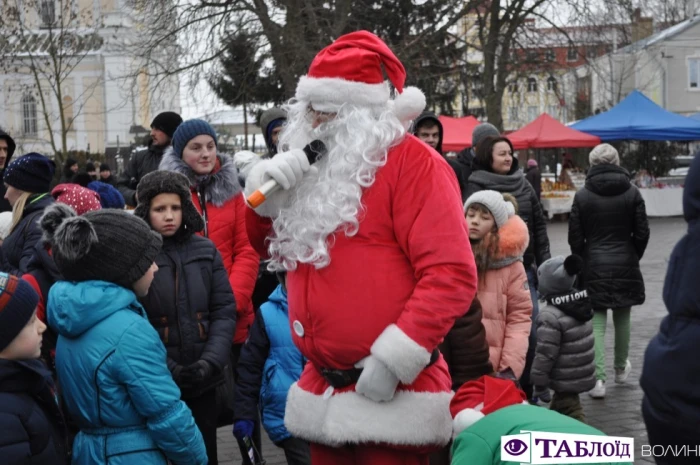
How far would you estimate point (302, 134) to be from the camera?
337 cm

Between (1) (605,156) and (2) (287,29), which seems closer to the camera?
(1) (605,156)

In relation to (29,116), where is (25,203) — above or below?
below

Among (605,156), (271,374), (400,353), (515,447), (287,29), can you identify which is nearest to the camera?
(515,447)

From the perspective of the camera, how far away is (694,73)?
2167 inches

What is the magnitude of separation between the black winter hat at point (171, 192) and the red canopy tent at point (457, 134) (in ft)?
58.1

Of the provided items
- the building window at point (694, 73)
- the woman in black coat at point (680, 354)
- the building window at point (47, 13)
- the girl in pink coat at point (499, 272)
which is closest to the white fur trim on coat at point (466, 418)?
the woman in black coat at point (680, 354)

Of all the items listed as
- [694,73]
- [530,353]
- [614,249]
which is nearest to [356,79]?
[530,353]

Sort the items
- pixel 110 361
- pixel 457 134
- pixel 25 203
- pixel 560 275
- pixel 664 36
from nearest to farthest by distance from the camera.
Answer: pixel 110 361 → pixel 25 203 → pixel 560 275 → pixel 457 134 → pixel 664 36

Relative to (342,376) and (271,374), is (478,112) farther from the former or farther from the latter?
(342,376)

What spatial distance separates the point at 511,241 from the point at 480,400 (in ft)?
7.74

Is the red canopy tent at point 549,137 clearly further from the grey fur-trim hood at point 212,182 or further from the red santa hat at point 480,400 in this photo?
the red santa hat at point 480,400

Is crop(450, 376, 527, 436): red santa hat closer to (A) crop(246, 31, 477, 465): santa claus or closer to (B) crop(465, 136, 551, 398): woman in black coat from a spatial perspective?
(A) crop(246, 31, 477, 465): santa claus

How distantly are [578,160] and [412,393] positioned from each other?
37.4 meters

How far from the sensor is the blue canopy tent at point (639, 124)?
915 inches
